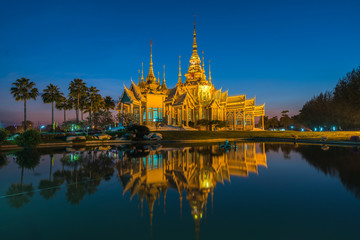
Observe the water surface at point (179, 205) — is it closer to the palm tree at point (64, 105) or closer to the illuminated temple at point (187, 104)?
the illuminated temple at point (187, 104)

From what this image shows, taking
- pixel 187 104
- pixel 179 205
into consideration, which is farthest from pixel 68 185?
pixel 187 104

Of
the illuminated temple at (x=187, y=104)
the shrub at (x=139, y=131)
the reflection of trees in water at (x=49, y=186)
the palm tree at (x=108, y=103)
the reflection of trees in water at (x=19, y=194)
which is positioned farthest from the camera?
the palm tree at (x=108, y=103)

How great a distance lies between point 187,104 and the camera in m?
43.8

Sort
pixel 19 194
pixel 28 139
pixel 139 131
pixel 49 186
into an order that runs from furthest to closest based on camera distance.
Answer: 1. pixel 139 131
2. pixel 28 139
3. pixel 49 186
4. pixel 19 194

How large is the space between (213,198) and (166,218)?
1.66 metres

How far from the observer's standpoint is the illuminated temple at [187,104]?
43.0 meters

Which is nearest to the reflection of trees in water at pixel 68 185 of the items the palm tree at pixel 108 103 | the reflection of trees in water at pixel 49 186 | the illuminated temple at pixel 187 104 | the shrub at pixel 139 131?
the reflection of trees in water at pixel 49 186

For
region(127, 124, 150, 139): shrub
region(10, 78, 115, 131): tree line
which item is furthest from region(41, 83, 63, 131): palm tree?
region(127, 124, 150, 139): shrub

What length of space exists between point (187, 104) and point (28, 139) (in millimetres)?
28555

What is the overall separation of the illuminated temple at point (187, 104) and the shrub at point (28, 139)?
22116mm

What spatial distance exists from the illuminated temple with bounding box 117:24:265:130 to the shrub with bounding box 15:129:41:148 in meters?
22.1

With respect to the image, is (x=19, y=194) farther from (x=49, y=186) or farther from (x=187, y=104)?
(x=187, y=104)

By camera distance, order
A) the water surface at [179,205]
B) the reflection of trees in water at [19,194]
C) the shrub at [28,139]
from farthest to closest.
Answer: the shrub at [28,139] < the reflection of trees in water at [19,194] < the water surface at [179,205]

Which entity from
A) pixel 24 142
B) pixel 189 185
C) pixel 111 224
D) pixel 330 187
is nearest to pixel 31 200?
pixel 111 224
